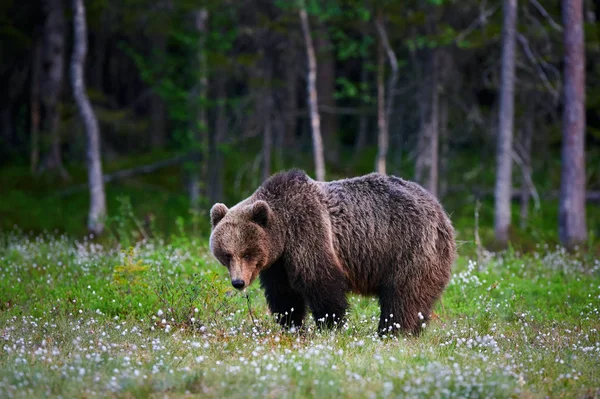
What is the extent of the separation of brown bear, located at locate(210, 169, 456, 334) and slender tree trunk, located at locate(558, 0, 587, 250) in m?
9.38

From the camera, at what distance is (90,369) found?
20.5 ft

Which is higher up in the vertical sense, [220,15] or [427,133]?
[220,15]

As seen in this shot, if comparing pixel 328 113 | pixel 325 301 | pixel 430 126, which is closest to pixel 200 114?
pixel 328 113

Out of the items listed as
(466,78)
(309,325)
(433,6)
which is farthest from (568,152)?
(309,325)

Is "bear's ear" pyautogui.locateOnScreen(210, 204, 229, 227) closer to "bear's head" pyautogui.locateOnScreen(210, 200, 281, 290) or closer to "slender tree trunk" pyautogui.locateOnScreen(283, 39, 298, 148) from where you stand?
"bear's head" pyautogui.locateOnScreen(210, 200, 281, 290)

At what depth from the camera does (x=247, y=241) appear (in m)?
8.12

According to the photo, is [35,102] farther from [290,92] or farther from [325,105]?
[325,105]

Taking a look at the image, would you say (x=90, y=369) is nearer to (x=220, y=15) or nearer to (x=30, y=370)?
(x=30, y=370)

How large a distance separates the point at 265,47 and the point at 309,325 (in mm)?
15105

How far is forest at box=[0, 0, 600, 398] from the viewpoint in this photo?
263 inches

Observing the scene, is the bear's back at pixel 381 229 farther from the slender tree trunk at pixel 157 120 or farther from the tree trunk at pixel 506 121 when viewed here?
the slender tree trunk at pixel 157 120

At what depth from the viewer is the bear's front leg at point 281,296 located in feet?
28.3

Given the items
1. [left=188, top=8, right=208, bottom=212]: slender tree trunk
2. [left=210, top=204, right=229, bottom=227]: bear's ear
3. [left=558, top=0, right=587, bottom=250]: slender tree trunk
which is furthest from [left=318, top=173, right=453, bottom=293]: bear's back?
[left=188, top=8, right=208, bottom=212]: slender tree trunk

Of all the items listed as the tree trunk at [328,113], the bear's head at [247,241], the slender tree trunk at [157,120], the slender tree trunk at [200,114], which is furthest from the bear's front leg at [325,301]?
the slender tree trunk at [157,120]
